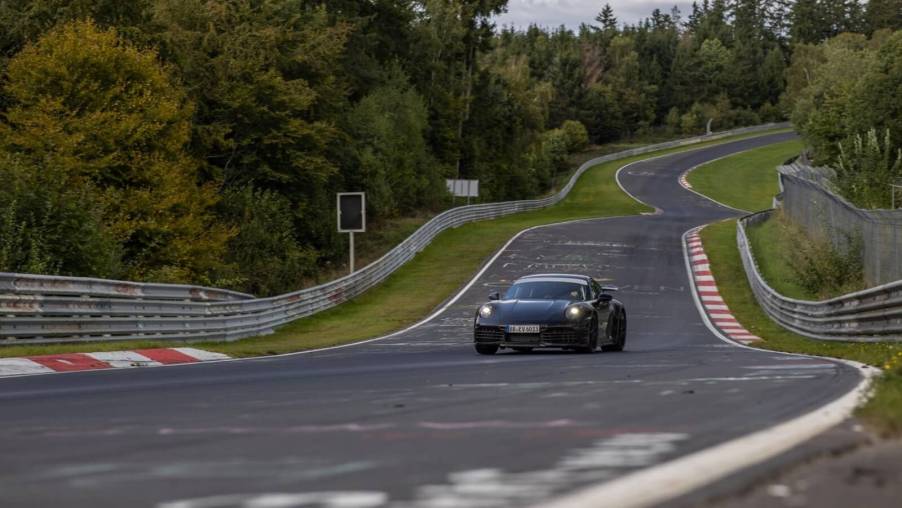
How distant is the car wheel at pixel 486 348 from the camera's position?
20.8 m

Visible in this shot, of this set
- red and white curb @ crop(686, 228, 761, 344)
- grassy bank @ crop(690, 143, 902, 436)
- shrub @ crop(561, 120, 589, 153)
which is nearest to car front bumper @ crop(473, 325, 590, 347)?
grassy bank @ crop(690, 143, 902, 436)

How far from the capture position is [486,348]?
2092 centimetres

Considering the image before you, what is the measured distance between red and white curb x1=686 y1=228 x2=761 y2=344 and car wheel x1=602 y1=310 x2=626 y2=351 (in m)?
4.03

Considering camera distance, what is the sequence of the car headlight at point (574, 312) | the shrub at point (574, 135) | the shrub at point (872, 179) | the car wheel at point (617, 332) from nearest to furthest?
the car headlight at point (574, 312), the car wheel at point (617, 332), the shrub at point (872, 179), the shrub at point (574, 135)

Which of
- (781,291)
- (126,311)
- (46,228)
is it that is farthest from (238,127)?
(126,311)

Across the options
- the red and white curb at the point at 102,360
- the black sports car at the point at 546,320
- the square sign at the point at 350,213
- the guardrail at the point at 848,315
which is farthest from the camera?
the square sign at the point at 350,213

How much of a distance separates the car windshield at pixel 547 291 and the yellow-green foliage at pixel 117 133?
22.8 meters

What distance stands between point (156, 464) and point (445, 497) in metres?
1.98

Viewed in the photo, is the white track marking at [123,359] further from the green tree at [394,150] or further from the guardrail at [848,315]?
the green tree at [394,150]

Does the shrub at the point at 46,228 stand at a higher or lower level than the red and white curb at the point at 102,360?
higher

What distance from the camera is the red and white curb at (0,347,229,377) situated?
54.1ft

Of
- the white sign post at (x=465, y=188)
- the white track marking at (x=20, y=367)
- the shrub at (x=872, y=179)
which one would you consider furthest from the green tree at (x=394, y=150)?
the white track marking at (x=20, y=367)

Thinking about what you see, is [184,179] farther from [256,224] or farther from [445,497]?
[445,497]

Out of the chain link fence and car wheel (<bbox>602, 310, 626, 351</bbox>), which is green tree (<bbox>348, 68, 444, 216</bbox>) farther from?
car wheel (<bbox>602, 310, 626, 351</bbox>)
